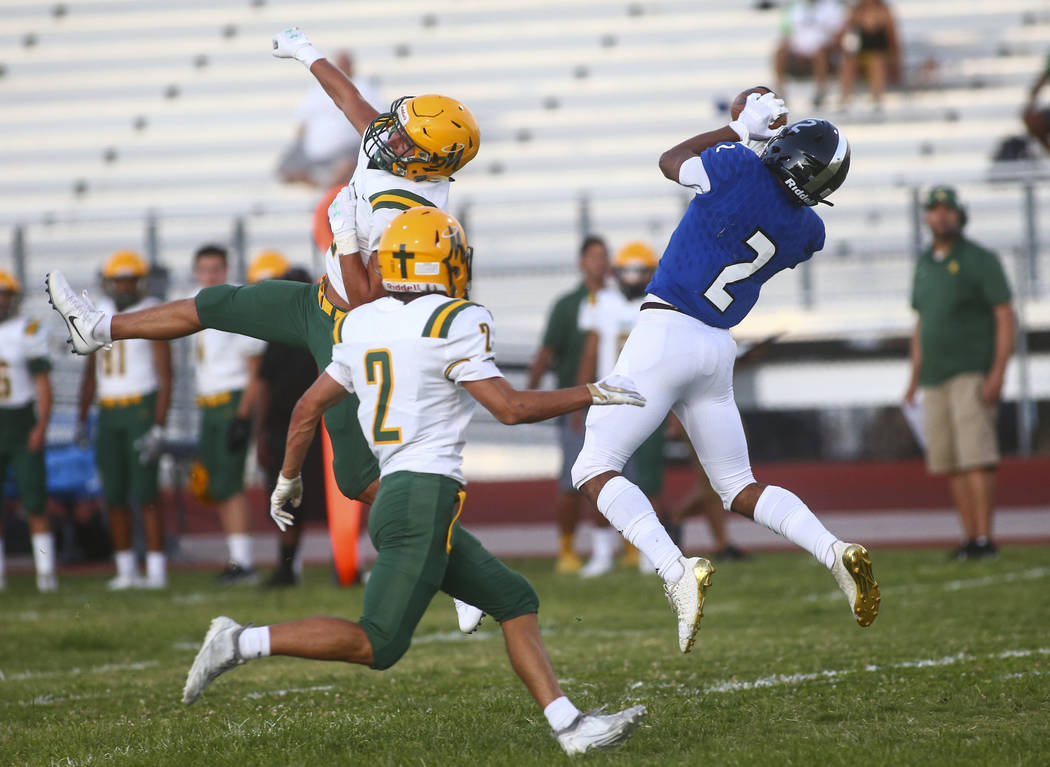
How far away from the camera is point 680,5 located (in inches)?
715

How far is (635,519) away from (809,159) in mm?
1312

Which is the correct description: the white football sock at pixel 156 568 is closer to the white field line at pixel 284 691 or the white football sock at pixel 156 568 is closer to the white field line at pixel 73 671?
the white field line at pixel 73 671

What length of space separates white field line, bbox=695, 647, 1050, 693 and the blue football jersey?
1.22 meters

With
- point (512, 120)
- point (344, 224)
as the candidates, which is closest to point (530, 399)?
point (344, 224)

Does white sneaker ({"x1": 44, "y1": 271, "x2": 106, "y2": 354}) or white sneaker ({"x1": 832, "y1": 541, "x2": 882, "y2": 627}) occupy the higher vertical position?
white sneaker ({"x1": 44, "y1": 271, "x2": 106, "y2": 354})

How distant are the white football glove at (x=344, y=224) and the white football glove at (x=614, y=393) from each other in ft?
3.50

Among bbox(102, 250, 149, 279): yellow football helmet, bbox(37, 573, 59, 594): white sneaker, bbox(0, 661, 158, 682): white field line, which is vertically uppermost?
bbox(102, 250, 149, 279): yellow football helmet

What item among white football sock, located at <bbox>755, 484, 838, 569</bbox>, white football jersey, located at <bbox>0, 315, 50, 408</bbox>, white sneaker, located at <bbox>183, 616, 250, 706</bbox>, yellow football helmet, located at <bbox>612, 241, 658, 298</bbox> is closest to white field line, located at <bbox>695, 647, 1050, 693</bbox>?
white football sock, located at <bbox>755, 484, 838, 569</bbox>

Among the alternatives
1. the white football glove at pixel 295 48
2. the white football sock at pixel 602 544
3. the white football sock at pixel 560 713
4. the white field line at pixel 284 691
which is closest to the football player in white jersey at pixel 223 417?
the white football sock at pixel 602 544

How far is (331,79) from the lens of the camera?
226 inches

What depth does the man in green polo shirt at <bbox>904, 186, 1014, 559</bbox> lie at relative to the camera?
28.8 ft

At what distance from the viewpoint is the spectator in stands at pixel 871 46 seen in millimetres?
15938

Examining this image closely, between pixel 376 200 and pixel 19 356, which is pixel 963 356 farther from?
pixel 19 356

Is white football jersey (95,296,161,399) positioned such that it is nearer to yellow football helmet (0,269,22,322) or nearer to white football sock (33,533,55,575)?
yellow football helmet (0,269,22,322)
